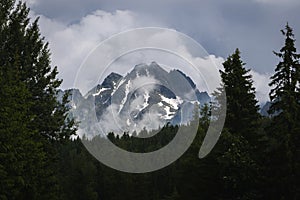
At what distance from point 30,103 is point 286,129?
1408 cm

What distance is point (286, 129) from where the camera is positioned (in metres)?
25.1

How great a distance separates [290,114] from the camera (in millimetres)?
25156

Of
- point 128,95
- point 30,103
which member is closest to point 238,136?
point 128,95

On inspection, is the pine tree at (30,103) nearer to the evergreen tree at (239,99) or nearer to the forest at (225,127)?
the forest at (225,127)

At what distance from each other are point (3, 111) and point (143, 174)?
5494 centimetres

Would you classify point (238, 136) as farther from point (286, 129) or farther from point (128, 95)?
point (128, 95)

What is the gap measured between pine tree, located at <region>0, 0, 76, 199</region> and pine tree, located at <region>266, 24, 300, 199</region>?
1259cm

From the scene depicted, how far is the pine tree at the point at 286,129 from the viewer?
80.8 feet

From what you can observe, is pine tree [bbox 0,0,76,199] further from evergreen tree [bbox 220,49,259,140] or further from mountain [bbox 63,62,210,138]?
evergreen tree [bbox 220,49,259,140]

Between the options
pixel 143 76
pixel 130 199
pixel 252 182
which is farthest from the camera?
pixel 130 199

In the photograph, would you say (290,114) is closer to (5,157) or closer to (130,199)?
(5,157)

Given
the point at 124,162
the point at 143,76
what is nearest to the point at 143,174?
the point at 124,162

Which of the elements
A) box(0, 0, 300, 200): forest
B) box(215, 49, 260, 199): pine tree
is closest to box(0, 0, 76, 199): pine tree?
box(0, 0, 300, 200): forest

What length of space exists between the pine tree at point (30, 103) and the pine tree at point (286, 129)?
41.3 feet
